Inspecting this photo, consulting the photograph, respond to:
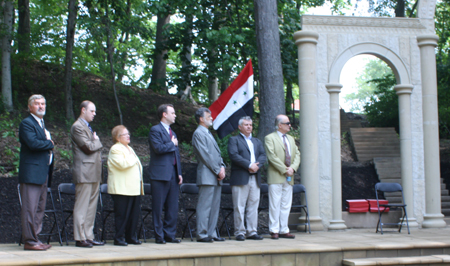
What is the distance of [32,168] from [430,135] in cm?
702

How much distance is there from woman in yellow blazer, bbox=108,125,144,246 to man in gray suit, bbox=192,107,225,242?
917mm

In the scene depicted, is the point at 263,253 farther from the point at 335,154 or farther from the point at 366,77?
the point at 366,77

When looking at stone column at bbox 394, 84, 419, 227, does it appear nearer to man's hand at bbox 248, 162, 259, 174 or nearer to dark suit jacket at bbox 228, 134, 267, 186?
dark suit jacket at bbox 228, 134, 267, 186

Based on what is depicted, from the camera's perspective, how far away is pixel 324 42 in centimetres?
859

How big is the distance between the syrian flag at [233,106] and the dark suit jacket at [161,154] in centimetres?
167

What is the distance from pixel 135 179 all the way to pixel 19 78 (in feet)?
35.4

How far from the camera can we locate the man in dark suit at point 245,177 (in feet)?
22.9

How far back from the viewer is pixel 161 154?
6.58m

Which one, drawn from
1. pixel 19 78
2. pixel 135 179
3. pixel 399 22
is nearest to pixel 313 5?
pixel 399 22

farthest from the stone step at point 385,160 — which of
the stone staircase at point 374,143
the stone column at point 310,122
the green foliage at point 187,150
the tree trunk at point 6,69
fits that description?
the tree trunk at point 6,69

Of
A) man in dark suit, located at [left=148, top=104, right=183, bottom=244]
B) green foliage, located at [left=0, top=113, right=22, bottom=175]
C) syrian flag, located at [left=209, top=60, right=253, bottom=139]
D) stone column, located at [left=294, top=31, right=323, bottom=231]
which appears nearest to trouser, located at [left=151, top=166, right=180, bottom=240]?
man in dark suit, located at [left=148, top=104, right=183, bottom=244]

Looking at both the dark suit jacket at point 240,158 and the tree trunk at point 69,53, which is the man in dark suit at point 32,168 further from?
the tree trunk at point 69,53

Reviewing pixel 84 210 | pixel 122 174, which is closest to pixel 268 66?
pixel 122 174

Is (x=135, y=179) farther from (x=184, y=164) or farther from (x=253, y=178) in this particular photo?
(x=184, y=164)
